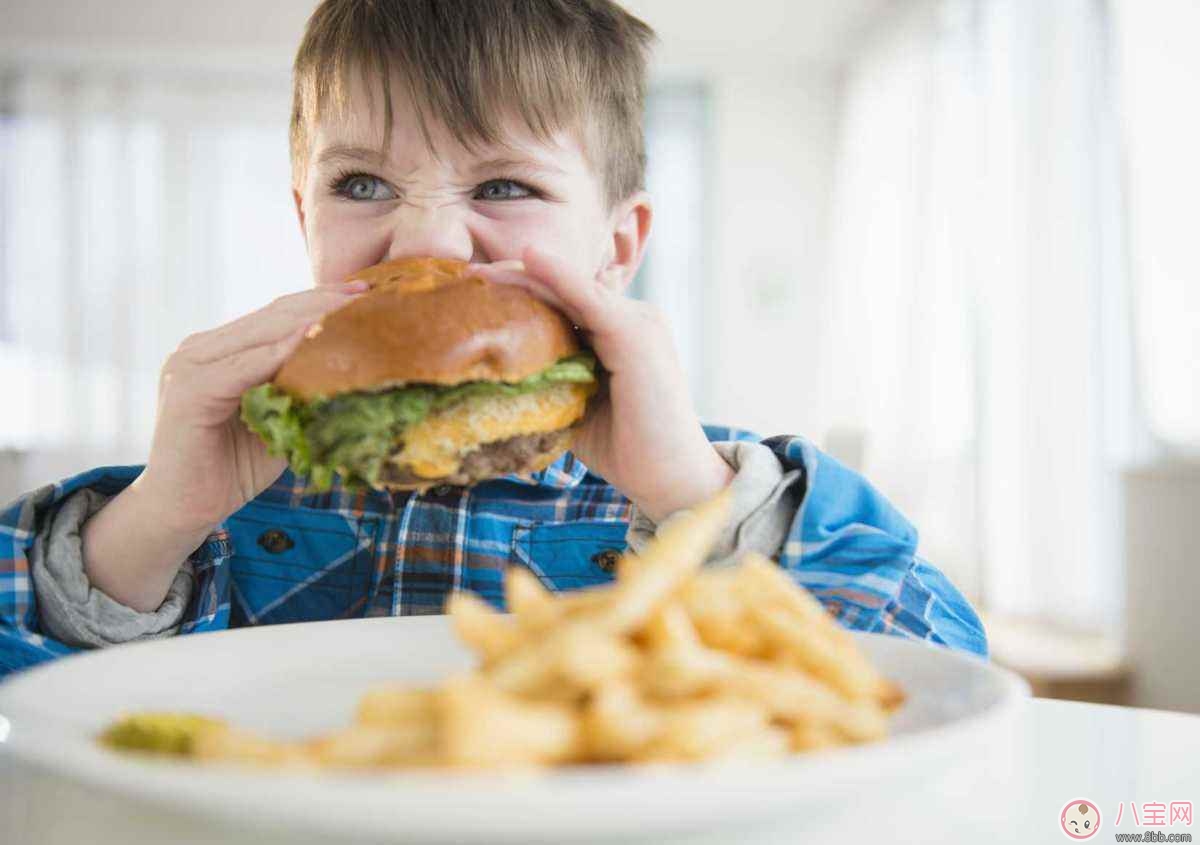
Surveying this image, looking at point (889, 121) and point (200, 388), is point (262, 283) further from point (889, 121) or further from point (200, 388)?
point (200, 388)

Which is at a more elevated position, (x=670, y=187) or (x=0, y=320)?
(x=670, y=187)

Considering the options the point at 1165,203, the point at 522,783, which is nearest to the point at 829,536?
the point at 522,783

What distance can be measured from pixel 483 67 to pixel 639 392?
2.14ft

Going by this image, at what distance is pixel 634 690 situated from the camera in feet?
1.94

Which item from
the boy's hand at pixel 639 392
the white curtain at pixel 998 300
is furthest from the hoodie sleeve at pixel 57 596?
the white curtain at pixel 998 300

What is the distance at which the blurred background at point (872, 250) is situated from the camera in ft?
11.4

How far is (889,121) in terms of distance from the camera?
22.2 feet

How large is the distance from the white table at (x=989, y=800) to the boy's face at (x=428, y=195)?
831mm

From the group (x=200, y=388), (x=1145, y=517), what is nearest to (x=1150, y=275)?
(x=1145, y=517)

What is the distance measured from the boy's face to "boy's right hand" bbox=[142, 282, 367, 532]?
292mm

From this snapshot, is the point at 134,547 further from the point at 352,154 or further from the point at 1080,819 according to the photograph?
the point at 1080,819

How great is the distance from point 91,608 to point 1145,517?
3342mm

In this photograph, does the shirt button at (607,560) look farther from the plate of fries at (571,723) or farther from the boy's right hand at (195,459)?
the plate of fries at (571,723)

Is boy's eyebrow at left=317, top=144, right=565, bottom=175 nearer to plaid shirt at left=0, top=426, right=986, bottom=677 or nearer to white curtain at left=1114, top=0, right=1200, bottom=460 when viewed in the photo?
plaid shirt at left=0, top=426, right=986, bottom=677
